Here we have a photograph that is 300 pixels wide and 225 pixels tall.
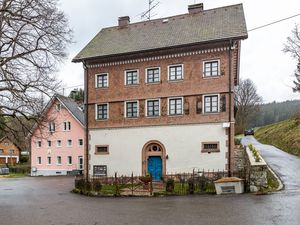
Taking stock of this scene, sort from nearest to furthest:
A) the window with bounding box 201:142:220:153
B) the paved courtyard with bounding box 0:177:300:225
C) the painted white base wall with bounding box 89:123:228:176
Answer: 1. the paved courtyard with bounding box 0:177:300:225
2. the window with bounding box 201:142:220:153
3. the painted white base wall with bounding box 89:123:228:176

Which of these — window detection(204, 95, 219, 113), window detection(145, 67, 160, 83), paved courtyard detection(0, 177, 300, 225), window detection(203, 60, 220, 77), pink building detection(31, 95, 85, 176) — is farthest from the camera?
pink building detection(31, 95, 85, 176)

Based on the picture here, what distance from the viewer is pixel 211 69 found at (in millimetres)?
24766

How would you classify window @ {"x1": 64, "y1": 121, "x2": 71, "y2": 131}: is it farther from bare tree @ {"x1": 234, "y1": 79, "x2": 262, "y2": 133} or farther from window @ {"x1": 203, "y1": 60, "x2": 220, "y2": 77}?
bare tree @ {"x1": 234, "y1": 79, "x2": 262, "y2": 133}

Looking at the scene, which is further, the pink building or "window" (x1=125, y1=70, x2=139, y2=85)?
the pink building

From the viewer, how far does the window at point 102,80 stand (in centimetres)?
2844

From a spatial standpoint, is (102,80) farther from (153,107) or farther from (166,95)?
(166,95)

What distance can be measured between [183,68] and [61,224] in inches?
646

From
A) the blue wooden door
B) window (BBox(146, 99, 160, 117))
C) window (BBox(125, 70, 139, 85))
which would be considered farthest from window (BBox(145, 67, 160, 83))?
the blue wooden door

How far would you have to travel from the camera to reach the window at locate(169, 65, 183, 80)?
25.8m

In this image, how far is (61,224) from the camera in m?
11.8

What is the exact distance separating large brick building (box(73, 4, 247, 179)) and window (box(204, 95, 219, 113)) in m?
0.07

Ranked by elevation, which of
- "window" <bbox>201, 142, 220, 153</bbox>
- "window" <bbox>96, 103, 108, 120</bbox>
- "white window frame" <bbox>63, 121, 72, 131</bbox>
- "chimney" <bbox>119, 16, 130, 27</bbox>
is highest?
"chimney" <bbox>119, 16, 130, 27</bbox>

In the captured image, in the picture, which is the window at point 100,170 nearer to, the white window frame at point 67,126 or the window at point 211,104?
the window at point 211,104

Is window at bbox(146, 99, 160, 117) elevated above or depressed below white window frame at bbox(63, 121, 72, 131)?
above
